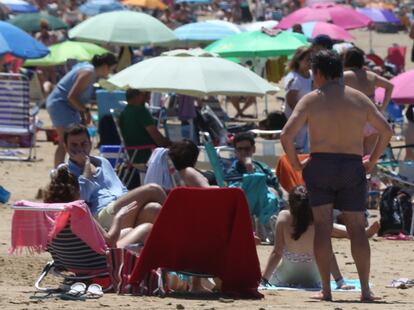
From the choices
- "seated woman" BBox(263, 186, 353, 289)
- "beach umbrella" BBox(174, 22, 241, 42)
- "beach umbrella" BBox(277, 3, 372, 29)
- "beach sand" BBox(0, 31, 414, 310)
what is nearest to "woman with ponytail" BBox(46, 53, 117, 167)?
"beach sand" BBox(0, 31, 414, 310)

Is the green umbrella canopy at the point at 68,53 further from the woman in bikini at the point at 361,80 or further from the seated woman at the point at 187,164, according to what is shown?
the seated woman at the point at 187,164

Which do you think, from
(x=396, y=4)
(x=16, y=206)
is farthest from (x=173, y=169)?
(x=396, y=4)

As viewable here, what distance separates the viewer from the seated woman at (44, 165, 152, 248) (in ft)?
25.4

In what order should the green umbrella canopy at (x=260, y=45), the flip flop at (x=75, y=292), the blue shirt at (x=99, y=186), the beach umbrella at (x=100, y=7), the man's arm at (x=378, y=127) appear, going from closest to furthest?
the flip flop at (x=75, y=292)
the man's arm at (x=378, y=127)
the blue shirt at (x=99, y=186)
the green umbrella canopy at (x=260, y=45)
the beach umbrella at (x=100, y=7)

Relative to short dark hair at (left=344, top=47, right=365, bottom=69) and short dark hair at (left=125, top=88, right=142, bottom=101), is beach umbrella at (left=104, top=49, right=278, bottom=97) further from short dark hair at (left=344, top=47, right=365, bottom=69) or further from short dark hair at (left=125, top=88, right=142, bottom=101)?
short dark hair at (left=344, top=47, right=365, bottom=69)

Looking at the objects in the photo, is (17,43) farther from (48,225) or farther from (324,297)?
(324,297)

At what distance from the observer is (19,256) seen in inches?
360

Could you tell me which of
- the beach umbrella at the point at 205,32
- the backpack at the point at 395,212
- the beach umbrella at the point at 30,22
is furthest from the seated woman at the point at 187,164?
the beach umbrella at the point at 30,22

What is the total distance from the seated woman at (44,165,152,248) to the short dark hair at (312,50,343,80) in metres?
1.40

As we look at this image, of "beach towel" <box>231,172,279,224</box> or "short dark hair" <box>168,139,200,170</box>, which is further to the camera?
"beach towel" <box>231,172,279,224</box>

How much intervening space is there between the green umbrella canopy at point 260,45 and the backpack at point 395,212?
22.6 feet

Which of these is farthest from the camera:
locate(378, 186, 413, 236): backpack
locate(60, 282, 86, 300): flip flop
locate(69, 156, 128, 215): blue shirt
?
locate(378, 186, 413, 236): backpack

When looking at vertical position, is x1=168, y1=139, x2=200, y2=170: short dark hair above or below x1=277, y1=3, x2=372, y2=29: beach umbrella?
above

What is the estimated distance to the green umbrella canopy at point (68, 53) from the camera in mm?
21703
